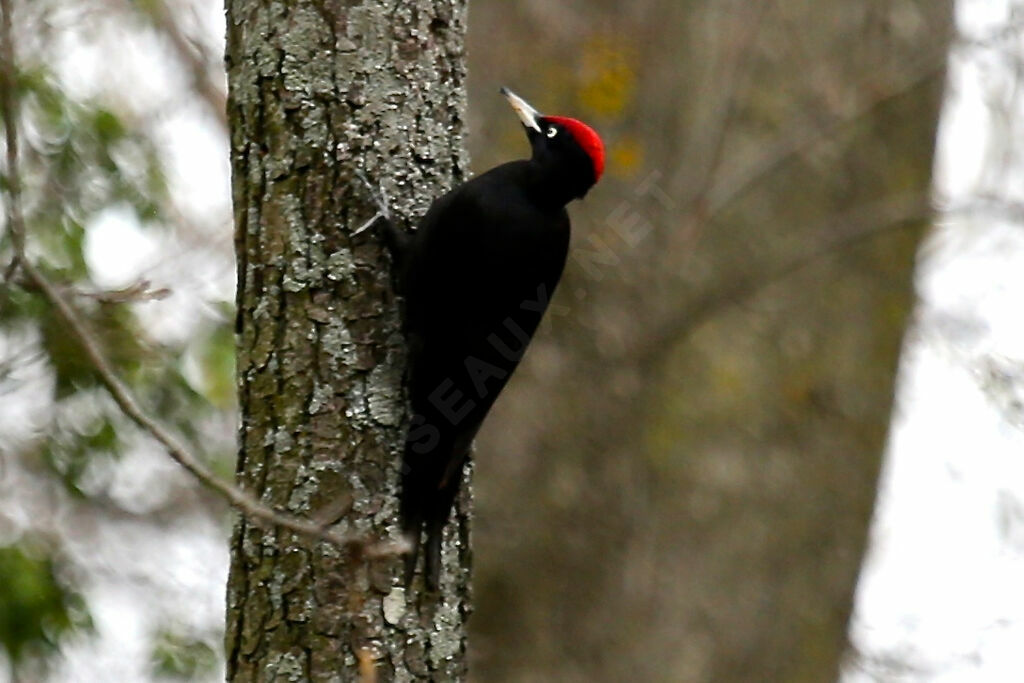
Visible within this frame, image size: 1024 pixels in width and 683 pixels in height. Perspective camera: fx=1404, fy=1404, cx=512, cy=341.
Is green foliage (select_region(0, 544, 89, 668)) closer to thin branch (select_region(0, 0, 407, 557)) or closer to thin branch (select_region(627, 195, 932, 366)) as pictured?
thin branch (select_region(0, 0, 407, 557))

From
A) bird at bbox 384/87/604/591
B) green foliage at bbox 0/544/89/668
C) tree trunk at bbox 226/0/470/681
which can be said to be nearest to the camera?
tree trunk at bbox 226/0/470/681

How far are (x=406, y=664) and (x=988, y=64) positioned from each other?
12.9 feet

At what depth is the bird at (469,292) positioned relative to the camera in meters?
3.05

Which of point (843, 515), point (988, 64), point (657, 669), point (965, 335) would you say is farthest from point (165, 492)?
point (988, 64)

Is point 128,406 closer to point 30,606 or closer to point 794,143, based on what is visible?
point 30,606

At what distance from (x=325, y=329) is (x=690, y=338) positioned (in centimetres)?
283

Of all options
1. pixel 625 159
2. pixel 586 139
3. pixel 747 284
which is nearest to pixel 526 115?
pixel 586 139

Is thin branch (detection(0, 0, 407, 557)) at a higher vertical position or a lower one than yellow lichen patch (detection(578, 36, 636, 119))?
lower

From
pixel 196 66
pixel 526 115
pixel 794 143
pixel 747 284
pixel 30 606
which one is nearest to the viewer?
pixel 30 606

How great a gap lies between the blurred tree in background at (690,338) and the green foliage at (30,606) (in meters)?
0.74

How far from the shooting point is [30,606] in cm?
388

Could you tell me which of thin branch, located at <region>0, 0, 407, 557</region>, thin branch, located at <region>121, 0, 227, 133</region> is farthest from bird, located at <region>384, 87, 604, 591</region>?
thin branch, located at <region>121, 0, 227, 133</region>

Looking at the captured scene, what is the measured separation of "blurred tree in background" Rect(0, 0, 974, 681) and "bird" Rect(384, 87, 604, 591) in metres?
1.36

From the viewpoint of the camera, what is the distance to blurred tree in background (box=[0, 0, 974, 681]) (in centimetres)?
516
